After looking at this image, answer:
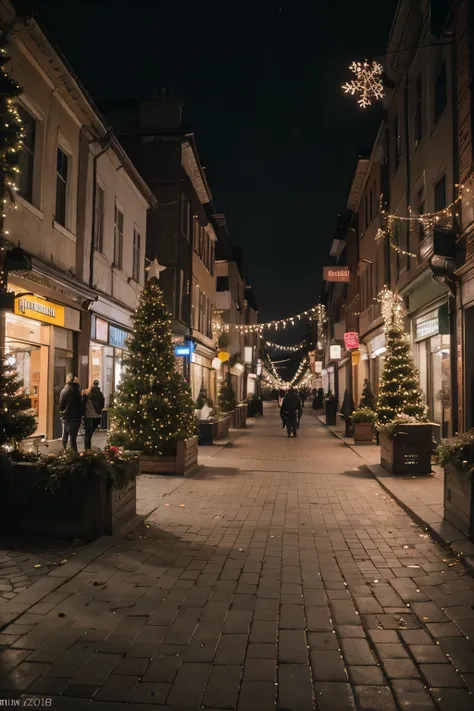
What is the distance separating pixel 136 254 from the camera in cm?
2105

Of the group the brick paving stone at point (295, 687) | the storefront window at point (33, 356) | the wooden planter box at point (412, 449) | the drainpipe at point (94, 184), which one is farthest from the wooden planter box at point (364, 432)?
the brick paving stone at point (295, 687)

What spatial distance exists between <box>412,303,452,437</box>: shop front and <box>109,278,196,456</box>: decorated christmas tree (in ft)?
21.0

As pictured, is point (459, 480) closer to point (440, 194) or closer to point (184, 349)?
point (440, 194)

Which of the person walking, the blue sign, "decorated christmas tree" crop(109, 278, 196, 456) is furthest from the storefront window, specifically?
the blue sign

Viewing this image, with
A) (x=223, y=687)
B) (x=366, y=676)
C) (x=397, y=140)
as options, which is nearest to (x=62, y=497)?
(x=223, y=687)

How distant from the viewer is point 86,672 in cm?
351

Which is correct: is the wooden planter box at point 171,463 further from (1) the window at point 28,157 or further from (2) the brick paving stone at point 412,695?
(2) the brick paving stone at point 412,695

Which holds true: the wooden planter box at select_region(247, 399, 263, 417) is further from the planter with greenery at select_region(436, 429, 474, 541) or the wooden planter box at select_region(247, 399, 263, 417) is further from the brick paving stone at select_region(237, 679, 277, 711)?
the brick paving stone at select_region(237, 679, 277, 711)

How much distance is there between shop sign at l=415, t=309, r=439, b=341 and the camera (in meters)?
15.2

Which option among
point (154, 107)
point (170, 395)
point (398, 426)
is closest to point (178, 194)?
point (154, 107)

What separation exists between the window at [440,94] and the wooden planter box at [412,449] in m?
8.35

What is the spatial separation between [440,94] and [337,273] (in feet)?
54.3

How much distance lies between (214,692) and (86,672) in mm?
814

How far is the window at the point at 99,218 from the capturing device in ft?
53.2
